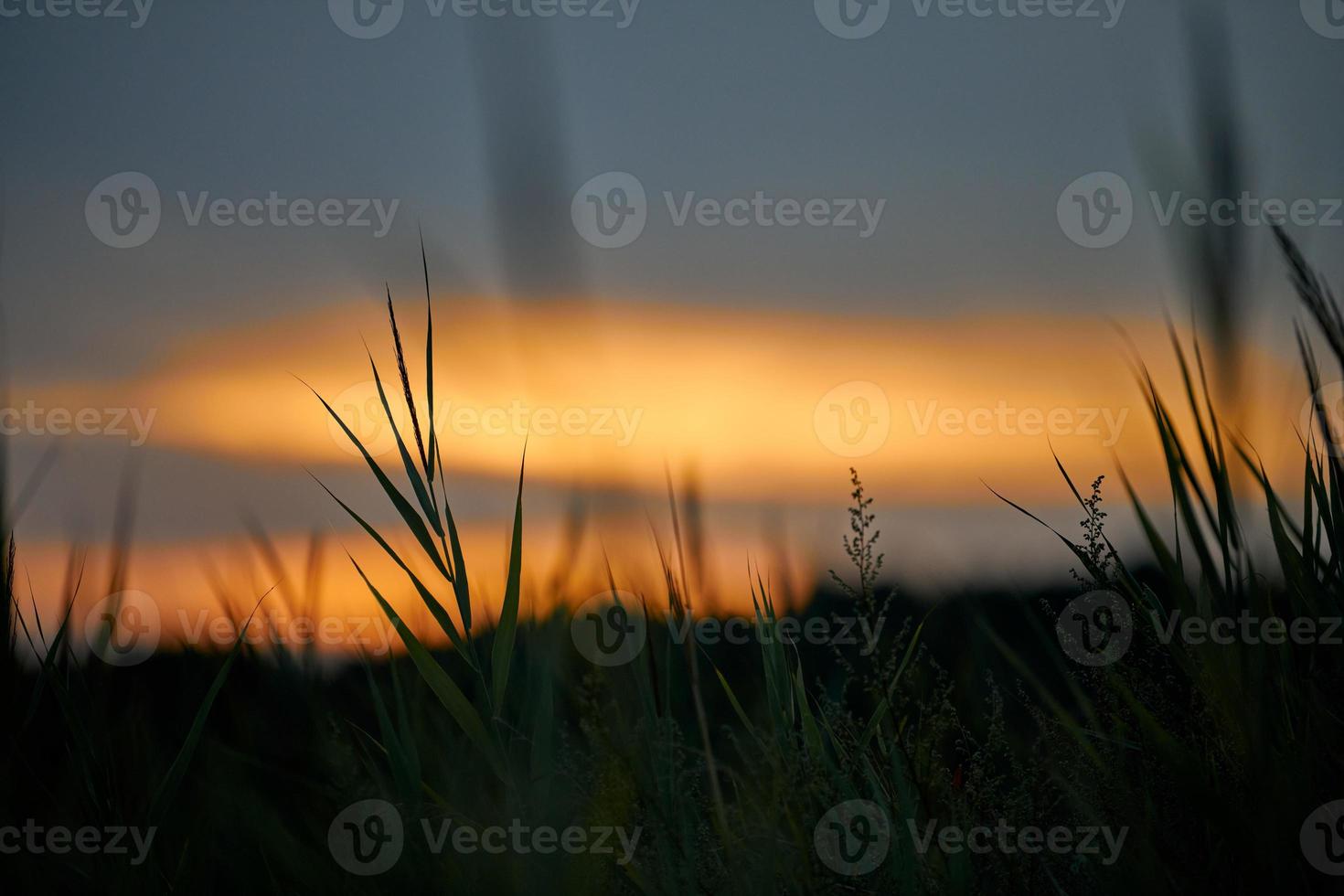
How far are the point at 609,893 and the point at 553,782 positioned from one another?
29 cm

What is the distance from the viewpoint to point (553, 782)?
1.78 meters

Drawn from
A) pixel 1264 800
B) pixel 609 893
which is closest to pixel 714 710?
pixel 609 893
